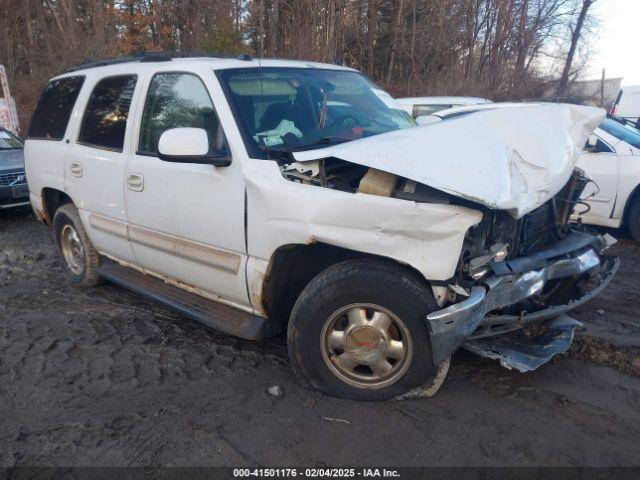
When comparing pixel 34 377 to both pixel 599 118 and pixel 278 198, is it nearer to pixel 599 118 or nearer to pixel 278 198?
pixel 278 198

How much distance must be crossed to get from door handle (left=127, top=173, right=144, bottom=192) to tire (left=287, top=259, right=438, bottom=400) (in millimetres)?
1607

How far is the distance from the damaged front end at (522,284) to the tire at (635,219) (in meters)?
2.80

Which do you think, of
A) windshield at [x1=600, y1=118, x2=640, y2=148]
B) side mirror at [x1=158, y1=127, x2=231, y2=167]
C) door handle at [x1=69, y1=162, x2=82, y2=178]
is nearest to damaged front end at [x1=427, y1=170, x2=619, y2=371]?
side mirror at [x1=158, y1=127, x2=231, y2=167]

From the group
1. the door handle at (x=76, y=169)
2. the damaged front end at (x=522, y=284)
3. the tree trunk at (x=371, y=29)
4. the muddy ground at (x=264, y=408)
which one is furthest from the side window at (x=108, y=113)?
the tree trunk at (x=371, y=29)

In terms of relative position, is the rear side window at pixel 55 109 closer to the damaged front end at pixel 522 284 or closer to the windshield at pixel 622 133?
the damaged front end at pixel 522 284

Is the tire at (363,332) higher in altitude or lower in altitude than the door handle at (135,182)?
lower

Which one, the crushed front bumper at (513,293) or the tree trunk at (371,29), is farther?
the tree trunk at (371,29)

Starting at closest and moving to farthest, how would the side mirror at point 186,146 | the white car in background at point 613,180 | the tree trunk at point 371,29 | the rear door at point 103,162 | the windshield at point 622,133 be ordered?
1. the side mirror at point 186,146
2. the rear door at point 103,162
3. the white car in background at point 613,180
4. the windshield at point 622,133
5. the tree trunk at point 371,29

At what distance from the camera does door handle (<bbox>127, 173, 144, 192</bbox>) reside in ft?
12.8

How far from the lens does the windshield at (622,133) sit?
6.46 meters

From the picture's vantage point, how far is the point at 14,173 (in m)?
8.31

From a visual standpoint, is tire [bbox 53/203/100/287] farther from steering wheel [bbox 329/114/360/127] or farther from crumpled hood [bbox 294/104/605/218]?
crumpled hood [bbox 294/104/605/218]

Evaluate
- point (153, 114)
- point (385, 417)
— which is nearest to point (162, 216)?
point (153, 114)

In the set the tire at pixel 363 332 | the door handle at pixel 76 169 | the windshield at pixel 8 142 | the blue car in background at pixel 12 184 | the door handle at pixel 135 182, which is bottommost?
the blue car in background at pixel 12 184
